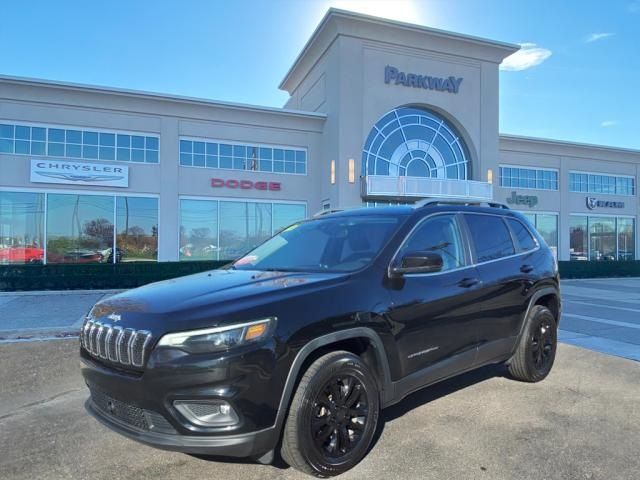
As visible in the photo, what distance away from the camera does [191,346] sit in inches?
104

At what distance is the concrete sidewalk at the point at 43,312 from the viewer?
8164 mm

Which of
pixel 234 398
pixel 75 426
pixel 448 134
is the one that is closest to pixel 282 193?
pixel 448 134

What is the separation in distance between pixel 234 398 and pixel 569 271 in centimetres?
2352

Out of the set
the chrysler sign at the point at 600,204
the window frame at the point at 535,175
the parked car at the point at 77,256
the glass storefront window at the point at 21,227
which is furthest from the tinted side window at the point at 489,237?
the chrysler sign at the point at 600,204

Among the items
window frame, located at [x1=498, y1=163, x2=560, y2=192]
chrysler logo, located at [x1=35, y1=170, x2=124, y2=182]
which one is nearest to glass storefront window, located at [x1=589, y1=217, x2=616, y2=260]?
window frame, located at [x1=498, y1=163, x2=560, y2=192]

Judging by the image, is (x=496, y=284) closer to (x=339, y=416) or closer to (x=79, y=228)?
(x=339, y=416)

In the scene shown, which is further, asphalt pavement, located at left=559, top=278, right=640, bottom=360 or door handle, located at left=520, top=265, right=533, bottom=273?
asphalt pavement, located at left=559, top=278, right=640, bottom=360

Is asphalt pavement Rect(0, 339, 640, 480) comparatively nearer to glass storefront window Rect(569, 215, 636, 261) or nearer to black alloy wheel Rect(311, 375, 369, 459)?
black alloy wheel Rect(311, 375, 369, 459)

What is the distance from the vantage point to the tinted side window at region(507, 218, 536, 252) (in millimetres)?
5127

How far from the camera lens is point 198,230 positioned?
21.5m

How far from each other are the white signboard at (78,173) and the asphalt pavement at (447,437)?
1566 cm

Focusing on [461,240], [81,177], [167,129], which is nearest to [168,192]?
[167,129]

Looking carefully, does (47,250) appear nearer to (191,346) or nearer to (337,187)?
(337,187)

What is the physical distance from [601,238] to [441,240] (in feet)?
104
